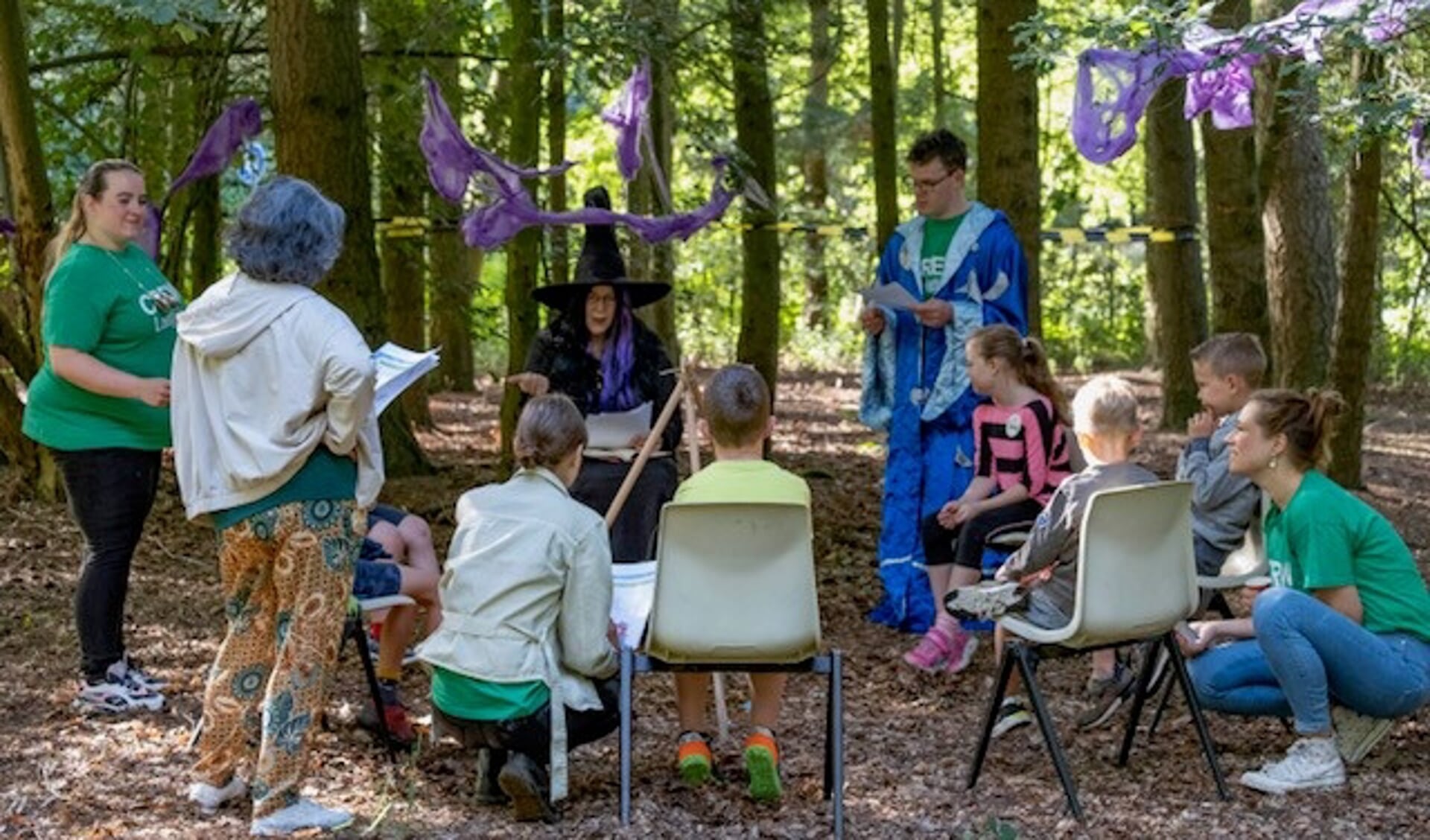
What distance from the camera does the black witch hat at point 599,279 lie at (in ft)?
20.8

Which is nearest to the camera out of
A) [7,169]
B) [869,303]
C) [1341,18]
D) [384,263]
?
[1341,18]

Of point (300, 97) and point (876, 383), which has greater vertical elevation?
point (300, 97)

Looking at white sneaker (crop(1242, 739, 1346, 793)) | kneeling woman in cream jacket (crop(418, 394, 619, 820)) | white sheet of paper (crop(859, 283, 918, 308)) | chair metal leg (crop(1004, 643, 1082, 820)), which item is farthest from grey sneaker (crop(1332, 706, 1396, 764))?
white sheet of paper (crop(859, 283, 918, 308))

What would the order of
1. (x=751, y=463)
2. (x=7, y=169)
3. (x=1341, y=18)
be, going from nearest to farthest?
1. (x=751, y=463)
2. (x=1341, y=18)
3. (x=7, y=169)

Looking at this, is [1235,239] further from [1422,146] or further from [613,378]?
[613,378]

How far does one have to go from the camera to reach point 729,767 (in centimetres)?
521

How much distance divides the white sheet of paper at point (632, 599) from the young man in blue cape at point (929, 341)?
1.94 metres

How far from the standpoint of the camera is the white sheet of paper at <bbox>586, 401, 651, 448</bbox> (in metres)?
6.34

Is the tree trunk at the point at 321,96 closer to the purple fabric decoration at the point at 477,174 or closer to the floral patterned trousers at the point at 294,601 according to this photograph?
the purple fabric decoration at the point at 477,174

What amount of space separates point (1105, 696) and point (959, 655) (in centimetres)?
77

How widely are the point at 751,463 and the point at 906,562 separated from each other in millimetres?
2444

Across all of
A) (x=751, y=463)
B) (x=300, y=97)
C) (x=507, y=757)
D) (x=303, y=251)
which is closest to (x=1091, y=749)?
(x=751, y=463)

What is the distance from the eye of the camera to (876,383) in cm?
735

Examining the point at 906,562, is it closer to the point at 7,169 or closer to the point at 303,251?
the point at 303,251
